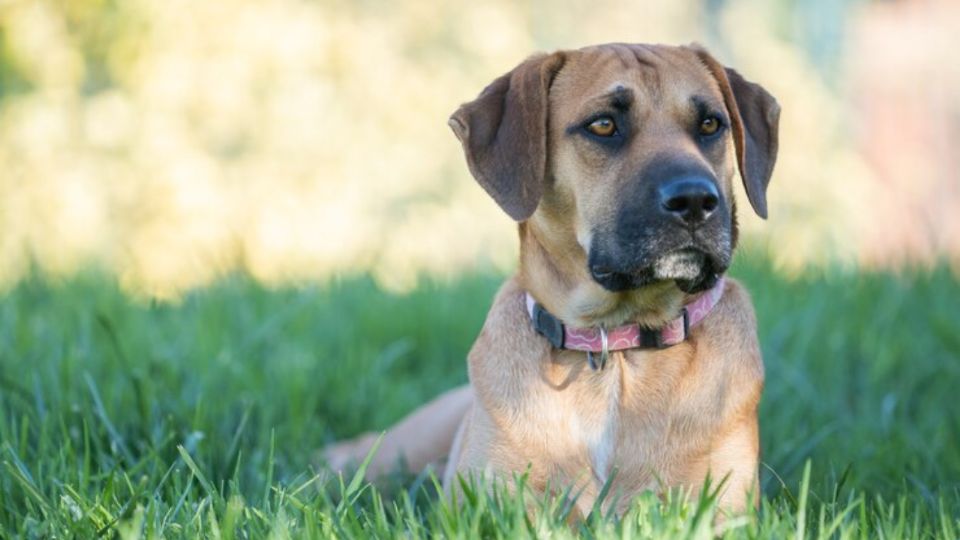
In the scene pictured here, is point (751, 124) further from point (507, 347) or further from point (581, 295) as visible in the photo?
point (507, 347)

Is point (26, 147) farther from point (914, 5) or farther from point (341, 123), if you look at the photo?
point (914, 5)

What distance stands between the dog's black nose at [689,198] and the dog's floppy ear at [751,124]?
1.71 feet

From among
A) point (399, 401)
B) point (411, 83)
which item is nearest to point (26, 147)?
point (411, 83)

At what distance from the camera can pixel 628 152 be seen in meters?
3.56

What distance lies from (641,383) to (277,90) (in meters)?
7.26

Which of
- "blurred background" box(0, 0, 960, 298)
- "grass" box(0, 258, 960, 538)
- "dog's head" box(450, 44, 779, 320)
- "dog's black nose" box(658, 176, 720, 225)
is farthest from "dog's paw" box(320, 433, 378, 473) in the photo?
"blurred background" box(0, 0, 960, 298)

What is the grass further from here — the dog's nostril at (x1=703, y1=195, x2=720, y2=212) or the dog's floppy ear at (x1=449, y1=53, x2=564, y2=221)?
the dog's floppy ear at (x1=449, y1=53, x2=564, y2=221)

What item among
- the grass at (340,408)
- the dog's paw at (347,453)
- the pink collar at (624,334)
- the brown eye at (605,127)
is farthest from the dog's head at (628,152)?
the dog's paw at (347,453)

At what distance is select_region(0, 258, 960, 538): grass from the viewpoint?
3.06m

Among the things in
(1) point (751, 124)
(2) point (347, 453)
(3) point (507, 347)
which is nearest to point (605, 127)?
(1) point (751, 124)

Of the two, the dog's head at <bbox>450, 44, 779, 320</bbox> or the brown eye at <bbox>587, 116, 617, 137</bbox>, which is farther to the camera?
the brown eye at <bbox>587, 116, 617, 137</bbox>

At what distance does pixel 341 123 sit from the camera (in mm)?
11523

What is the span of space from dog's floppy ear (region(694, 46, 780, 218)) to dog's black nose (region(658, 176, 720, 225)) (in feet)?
1.71

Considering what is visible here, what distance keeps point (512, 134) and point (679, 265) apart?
672 millimetres
